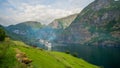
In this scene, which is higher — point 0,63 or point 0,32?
point 0,32

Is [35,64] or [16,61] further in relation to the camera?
[35,64]

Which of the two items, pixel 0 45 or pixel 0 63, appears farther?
pixel 0 45

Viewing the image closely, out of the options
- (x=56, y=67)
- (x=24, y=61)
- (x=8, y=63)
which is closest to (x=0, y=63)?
(x=8, y=63)

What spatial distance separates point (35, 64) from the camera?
40000 millimetres

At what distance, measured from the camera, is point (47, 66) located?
43.3 m

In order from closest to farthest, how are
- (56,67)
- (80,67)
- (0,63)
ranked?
(0,63) → (56,67) → (80,67)

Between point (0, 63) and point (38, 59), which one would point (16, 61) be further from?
point (38, 59)

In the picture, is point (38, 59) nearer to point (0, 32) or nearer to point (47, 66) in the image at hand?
point (47, 66)

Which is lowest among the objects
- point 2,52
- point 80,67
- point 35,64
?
point 80,67

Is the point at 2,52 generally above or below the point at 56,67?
above

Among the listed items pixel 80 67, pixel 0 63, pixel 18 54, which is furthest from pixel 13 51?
pixel 80 67

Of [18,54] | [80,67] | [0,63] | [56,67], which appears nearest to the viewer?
[0,63]

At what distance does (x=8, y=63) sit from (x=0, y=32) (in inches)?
366

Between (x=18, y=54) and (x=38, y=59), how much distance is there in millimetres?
7125
